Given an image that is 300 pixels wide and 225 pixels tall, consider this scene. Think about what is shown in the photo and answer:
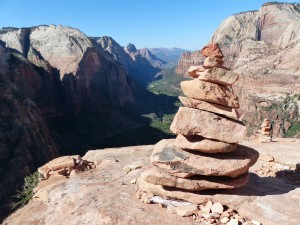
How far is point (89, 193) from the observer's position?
76.3 feet

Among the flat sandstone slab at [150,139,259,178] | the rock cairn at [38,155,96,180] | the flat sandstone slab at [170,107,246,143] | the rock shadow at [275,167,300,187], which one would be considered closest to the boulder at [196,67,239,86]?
the flat sandstone slab at [170,107,246,143]

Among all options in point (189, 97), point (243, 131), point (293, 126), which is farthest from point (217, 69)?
point (293, 126)

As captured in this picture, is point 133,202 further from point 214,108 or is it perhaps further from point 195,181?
point 214,108

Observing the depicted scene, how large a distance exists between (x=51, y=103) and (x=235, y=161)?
128m

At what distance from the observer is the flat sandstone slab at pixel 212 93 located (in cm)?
2102

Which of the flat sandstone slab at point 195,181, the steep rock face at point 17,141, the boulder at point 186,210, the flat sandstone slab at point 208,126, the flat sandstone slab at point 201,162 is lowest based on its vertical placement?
the steep rock face at point 17,141

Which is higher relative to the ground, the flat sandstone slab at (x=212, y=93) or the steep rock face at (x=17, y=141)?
the flat sandstone slab at (x=212, y=93)

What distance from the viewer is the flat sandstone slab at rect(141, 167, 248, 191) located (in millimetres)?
20047

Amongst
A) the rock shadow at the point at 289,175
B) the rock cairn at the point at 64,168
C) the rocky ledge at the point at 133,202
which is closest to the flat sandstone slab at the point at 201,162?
the rocky ledge at the point at 133,202

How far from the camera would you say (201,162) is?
20359 mm

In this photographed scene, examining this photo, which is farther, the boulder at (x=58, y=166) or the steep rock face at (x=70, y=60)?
the steep rock face at (x=70, y=60)

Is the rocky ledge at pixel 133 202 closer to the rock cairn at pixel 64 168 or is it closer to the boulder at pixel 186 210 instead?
the boulder at pixel 186 210

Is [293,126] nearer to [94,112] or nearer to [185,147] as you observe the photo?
[94,112]

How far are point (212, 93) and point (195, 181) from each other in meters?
5.79
